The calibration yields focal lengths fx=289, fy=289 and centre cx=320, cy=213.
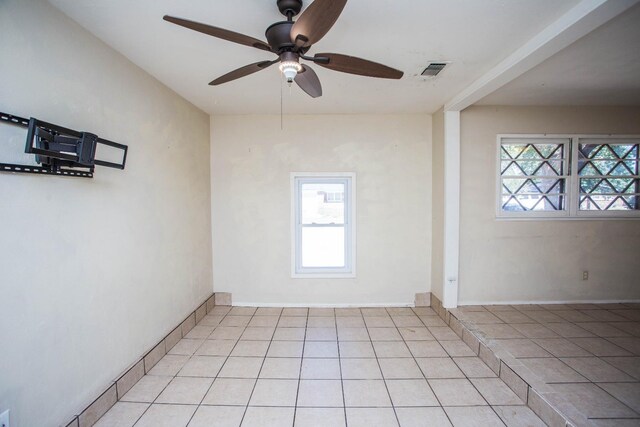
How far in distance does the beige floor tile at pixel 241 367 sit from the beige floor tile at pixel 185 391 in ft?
0.50

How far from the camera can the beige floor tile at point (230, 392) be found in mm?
2059

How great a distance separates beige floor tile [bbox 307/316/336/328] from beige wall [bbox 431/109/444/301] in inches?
52.5

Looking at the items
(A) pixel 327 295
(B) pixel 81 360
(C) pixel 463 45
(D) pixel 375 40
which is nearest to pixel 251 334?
(A) pixel 327 295

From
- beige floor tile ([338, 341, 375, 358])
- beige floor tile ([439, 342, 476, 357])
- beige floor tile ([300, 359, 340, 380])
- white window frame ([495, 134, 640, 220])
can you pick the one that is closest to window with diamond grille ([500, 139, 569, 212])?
white window frame ([495, 134, 640, 220])

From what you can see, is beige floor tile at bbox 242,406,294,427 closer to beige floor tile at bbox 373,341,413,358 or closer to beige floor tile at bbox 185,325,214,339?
beige floor tile at bbox 373,341,413,358

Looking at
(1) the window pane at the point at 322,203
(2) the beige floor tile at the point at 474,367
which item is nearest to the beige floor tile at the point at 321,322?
(1) the window pane at the point at 322,203

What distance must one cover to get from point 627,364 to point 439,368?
1413 mm

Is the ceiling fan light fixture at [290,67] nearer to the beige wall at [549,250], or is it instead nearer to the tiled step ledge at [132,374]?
the tiled step ledge at [132,374]

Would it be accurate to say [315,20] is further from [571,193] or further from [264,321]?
[571,193]

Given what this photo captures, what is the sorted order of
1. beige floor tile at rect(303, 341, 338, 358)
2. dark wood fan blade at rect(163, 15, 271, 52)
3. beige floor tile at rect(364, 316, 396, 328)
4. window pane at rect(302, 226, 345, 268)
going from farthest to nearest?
window pane at rect(302, 226, 345, 268) < beige floor tile at rect(364, 316, 396, 328) < beige floor tile at rect(303, 341, 338, 358) < dark wood fan blade at rect(163, 15, 271, 52)

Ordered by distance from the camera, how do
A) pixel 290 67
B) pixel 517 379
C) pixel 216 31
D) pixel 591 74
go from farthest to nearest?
pixel 591 74, pixel 517 379, pixel 290 67, pixel 216 31

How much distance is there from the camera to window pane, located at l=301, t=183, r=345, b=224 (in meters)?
3.78

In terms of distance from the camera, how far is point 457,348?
108 inches

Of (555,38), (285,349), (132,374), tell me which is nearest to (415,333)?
(285,349)
